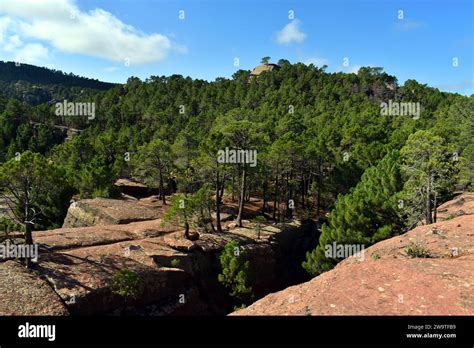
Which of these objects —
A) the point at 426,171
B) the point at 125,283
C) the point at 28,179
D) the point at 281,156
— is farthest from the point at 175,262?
the point at 281,156

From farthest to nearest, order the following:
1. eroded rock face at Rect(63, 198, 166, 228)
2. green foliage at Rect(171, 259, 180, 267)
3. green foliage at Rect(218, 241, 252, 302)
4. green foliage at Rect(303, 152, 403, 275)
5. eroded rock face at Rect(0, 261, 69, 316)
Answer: eroded rock face at Rect(63, 198, 166, 228) → green foliage at Rect(303, 152, 403, 275) → green foliage at Rect(171, 259, 180, 267) → green foliage at Rect(218, 241, 252, 302) → eroded rock face at Rect(0, 261, 69, 316)

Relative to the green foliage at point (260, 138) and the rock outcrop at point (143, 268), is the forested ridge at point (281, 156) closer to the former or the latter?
the green foliage at point (260, 138)

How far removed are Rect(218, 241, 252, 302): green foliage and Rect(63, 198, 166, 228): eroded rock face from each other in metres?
A: 14.3

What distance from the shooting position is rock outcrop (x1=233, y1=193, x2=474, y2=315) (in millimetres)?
11906

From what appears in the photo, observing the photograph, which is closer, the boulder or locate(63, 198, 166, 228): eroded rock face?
the boulder

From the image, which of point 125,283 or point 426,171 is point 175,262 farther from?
point 426,171

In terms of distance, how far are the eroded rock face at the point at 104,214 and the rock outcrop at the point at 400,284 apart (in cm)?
2496

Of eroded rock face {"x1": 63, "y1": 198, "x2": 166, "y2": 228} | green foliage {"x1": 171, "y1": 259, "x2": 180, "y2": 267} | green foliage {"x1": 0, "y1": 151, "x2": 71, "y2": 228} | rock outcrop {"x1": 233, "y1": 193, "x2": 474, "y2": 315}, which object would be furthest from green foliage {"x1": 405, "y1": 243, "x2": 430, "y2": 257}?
eroded rock face {"x1": 63, "y1": 198, "x2": 166, "y2": 228}

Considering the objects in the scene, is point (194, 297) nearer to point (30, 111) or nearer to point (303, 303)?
point (303, 303)

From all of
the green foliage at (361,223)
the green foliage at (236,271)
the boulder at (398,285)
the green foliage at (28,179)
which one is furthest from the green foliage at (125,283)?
the green foliage at (361,223)

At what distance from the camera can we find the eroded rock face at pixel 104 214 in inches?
1464

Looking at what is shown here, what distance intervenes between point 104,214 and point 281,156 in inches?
848

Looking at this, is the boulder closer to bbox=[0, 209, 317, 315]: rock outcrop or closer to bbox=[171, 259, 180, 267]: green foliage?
bbox=[0, 209, 317, 315]: rock outcrop

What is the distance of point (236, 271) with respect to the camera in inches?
1096
